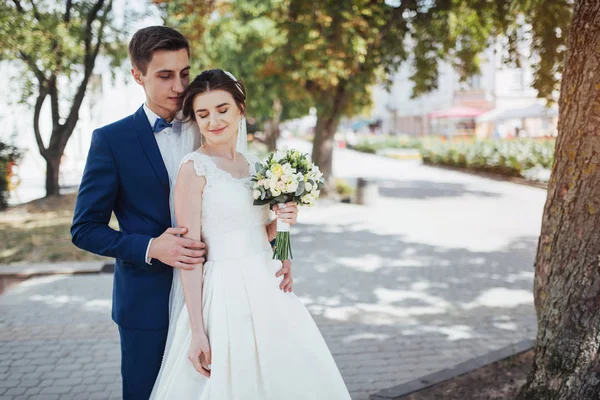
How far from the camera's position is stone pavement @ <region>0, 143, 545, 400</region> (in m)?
5.03

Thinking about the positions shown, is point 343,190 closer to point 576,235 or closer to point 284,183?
point 576,235

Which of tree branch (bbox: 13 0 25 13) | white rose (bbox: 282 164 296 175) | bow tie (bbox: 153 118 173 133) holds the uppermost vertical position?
tree branch (bbox: 13 0 25 13)

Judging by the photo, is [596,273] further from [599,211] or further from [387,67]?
[387,67]

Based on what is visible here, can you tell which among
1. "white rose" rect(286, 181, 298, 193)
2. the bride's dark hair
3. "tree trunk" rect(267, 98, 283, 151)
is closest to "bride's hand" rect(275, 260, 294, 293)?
"white rose" rect(286, 181, 298, 193)

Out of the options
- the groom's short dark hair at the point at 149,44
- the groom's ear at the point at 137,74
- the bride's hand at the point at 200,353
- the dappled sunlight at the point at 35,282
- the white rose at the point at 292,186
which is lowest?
the dappled sunlight at the point at 35,282

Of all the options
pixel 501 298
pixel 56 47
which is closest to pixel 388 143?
pixel 56 47

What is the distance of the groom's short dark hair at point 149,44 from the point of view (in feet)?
8.34

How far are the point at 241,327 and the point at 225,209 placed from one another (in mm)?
535

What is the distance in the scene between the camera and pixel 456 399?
411 cm

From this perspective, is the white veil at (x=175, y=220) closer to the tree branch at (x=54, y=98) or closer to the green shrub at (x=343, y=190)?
the tree branch at (x=54, y=98)

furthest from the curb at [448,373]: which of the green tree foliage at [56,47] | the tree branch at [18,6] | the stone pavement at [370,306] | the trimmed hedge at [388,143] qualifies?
the trimmed hedge at [388,143]

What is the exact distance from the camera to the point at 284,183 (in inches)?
100

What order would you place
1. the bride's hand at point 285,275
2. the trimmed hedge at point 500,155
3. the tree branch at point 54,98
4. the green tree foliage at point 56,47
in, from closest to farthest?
the bride's hand at point 285,275, the green tree foliage at point 56,47, the tree branch at point 54,98, the trimmed hedge at point 500,155

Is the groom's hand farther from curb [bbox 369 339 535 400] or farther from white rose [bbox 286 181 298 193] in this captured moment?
curb [bbox 369 339 535 400]
